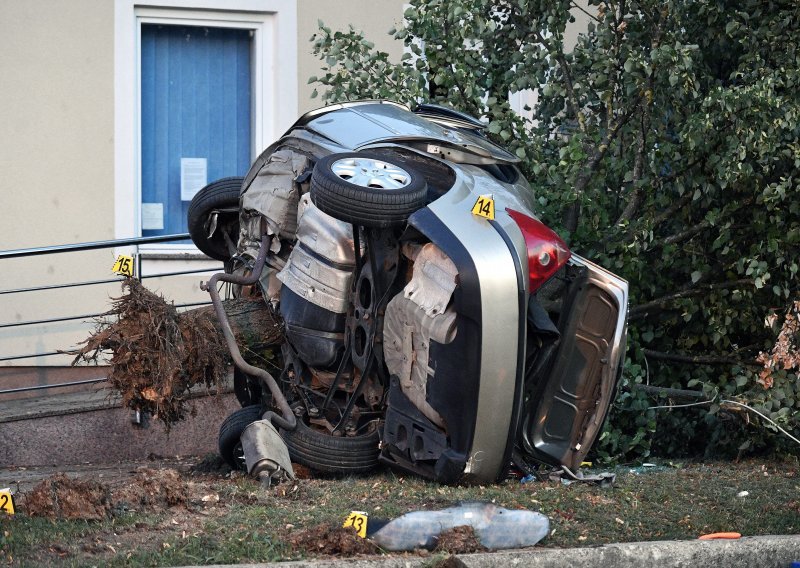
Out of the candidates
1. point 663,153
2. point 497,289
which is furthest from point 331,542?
point 663,153

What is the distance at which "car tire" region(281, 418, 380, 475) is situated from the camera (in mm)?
6430

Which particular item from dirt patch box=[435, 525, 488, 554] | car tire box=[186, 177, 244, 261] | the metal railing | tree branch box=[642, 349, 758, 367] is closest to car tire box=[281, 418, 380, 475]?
dirt patch box=[435, 525, 488, 554]

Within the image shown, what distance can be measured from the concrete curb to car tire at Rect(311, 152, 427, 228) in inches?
72.0

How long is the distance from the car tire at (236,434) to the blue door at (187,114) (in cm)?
431

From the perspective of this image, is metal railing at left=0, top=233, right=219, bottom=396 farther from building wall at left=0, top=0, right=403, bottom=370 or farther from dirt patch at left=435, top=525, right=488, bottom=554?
dirt patch at left=435, top=525, right=488, bottom=554

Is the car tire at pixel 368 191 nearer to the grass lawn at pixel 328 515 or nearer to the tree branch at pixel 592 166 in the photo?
the grass lawn at pixel 328 515

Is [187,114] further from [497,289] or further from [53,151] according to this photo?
[497,289]

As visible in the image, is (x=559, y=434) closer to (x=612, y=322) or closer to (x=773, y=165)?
(x=612, y=322)

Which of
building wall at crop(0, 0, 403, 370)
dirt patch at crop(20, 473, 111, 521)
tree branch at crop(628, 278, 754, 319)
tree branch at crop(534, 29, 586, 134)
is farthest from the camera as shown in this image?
building wall at crop(0, 0, 403, 370)

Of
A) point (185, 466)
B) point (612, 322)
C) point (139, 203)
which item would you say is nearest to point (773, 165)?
point (612, 322)

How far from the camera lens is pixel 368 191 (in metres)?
5.94

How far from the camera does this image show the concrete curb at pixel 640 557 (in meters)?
4.57

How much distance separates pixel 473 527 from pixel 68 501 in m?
1.65

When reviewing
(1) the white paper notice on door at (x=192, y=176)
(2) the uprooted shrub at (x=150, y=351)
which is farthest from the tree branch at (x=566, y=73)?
(1) the white paper notice on door at (x=192, y=176)
